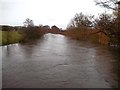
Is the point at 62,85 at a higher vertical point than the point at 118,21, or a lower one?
lower

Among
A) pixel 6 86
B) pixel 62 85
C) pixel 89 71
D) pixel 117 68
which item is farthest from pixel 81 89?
pixel 117 68

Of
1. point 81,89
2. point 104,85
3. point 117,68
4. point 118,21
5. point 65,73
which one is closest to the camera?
point 81,89

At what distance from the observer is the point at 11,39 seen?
105ft

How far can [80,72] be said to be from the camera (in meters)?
11.5

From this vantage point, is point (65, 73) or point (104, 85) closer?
point (104, 85)

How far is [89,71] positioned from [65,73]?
134cm

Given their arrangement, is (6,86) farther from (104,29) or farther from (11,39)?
(11,39)

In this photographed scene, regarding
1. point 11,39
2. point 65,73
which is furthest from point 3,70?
point 11,39

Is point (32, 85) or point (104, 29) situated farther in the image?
point (104, 29)

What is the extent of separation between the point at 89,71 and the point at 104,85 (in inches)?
111

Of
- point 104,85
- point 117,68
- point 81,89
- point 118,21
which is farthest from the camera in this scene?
point 117,68

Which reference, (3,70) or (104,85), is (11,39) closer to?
(3,70)

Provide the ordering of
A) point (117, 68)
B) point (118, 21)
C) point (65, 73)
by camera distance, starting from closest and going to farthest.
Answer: point (65, 73), point (118, 21), point (117, 68)

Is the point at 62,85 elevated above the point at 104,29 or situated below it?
below
